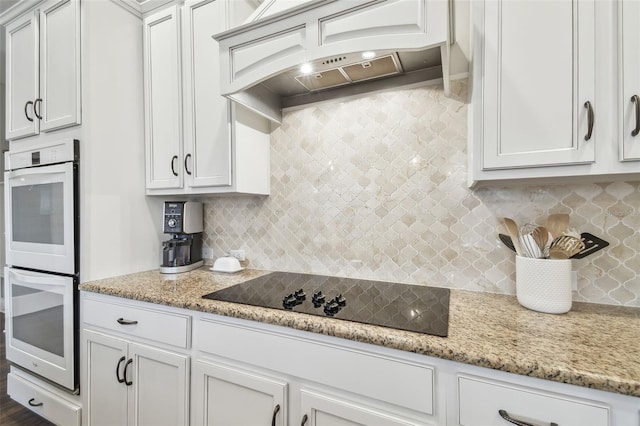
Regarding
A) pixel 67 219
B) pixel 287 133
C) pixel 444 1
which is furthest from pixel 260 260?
pixel 444 1

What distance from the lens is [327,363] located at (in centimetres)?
98

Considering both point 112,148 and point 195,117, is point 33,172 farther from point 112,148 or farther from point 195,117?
point 195,117

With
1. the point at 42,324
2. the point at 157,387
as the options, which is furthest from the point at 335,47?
the point at 42,324

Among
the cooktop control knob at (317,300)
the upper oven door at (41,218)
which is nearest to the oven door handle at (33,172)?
the upper oven door at (41,218)

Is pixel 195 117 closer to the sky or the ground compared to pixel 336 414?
closer to the sky

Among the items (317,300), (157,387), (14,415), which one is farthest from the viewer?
(14,415)

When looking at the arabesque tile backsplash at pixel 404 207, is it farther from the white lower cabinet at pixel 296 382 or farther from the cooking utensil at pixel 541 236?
the white lower cabinet at pixel 296 382

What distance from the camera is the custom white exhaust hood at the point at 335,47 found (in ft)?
3.28

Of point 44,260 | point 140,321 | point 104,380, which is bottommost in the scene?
point 104,380

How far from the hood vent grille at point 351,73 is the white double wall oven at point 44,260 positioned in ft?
4.42

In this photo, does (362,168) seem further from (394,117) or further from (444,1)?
(444,1)

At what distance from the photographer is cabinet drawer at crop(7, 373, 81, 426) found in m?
1.63

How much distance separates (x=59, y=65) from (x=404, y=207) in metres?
2.12

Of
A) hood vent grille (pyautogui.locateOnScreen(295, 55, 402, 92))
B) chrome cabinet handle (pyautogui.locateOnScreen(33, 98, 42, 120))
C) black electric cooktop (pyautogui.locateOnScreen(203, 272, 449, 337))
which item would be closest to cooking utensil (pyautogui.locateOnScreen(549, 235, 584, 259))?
black electric cooktop (pyautogui.locateOnScreen(203, 272, 449, 337))
